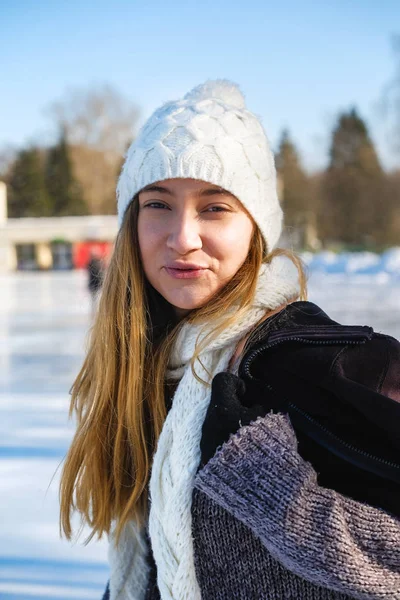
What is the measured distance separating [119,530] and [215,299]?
22.9 inches

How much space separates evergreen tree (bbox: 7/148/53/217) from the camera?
48938 mm

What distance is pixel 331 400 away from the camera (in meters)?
1.09

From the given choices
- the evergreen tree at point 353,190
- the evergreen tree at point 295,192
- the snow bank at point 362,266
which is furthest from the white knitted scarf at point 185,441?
the evergreen tree at point 353,190

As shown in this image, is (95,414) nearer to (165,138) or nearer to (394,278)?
(165,138)

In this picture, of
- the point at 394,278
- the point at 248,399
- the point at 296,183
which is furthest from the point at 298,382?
the point at 296,183

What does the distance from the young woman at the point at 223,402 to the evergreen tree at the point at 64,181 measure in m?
49.3

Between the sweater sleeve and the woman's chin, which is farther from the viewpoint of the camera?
the woman's chin

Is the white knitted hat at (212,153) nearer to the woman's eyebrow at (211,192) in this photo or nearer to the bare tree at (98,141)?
the woman's eyebrow at (211,192)

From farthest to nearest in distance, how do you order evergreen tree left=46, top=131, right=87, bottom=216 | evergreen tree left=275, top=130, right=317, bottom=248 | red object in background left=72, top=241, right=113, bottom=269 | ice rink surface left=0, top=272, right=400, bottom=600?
evergreen tree left=46, top=131, right=87, bottom=216
evergreen tree left=275, top=130, right=317, bottom=248
red object in background left=72, top=241, right=113, bottom=269
ice rink surface left=0, top=272, right=400, bottom=600

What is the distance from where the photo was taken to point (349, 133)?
4725 cm

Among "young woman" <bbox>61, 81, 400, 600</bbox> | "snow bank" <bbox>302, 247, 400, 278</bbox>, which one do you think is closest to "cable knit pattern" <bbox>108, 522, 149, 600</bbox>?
"young woman" <bbox>61, 81, 400, 600</bbox>

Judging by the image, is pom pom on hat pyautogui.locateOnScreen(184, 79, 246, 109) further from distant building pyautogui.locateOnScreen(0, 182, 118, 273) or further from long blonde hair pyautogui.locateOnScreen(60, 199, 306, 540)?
distant building pyautogui.locateOnScreen(0, 182, 118, 273)

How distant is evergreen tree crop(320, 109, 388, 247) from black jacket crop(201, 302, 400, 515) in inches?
1690

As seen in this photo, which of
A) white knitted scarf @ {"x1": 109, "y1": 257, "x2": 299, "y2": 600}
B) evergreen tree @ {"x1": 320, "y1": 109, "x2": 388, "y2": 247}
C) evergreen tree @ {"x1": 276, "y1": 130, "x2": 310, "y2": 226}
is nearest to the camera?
white knitted scarf @ {"x1": 109, "y1": 257, "x2": 299, "y2": 600}
